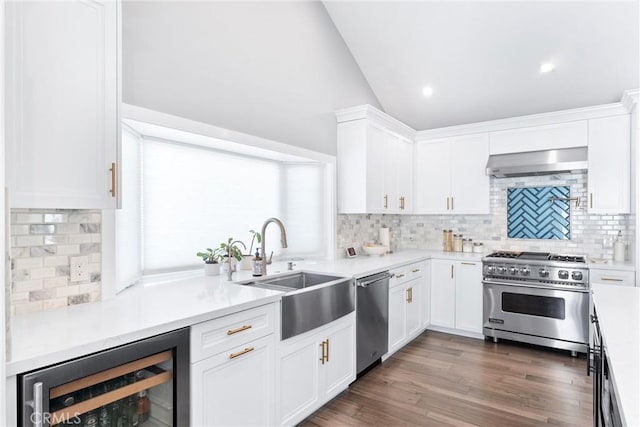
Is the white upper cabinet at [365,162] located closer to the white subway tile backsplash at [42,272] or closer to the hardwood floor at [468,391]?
the hardwood floor at [468,391]

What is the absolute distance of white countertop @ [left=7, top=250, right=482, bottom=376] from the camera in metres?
1.26

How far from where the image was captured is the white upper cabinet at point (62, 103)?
1380 millimetres

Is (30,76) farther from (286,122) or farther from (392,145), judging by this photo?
(392,145)

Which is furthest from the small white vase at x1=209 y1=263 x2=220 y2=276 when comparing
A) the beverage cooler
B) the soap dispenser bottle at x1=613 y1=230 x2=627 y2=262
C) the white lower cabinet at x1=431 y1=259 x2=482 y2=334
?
the soap dispenser bottle at x1=613 y1=230 x2=627 y2=262

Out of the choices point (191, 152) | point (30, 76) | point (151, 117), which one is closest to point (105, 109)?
point (30, 76)

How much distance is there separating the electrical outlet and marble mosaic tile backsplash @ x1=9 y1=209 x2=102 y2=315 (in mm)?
12

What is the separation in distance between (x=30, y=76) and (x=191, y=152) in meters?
1.44

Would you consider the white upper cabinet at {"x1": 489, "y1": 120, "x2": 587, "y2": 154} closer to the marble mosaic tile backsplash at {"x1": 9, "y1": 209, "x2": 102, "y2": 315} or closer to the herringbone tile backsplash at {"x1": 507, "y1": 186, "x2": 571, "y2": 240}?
the herringbone tile backsplash at {"x1": 507, "y1": 186, "x2": 571, "y2": 240}

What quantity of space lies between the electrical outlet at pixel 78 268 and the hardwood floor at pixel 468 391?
1.62 metres

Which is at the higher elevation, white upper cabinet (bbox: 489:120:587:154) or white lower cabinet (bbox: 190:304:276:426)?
white upper cabinet (bbox: 489:120:587:154)

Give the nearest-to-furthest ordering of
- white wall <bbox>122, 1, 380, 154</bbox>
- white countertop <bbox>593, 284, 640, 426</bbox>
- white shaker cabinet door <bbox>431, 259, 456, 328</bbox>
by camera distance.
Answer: white countertop <bbox>593, 284, 640, 426</bbox>
white wall <bbox>122, 1, 380, 154</bbox>
white shaker cabinet door <bbox>431, 259, 456, 328</bbox>

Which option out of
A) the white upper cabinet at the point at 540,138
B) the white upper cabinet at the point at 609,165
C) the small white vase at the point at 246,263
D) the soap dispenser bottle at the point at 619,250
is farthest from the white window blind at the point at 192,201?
the soap dispenser bottle at the point at 619,250

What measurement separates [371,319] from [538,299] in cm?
184

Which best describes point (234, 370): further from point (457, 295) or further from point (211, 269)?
point (457, 295)
